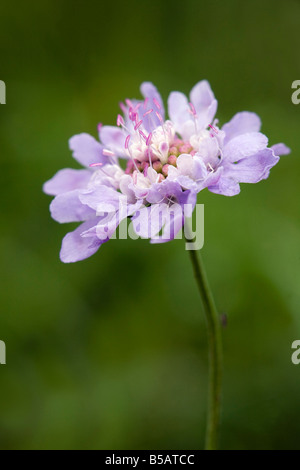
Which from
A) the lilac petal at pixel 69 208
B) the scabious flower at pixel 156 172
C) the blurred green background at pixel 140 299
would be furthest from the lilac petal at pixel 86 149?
the blurred green background at pixel 140 299

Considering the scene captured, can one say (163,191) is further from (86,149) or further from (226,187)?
(86,149)

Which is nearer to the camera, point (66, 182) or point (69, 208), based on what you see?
point (69, 208)

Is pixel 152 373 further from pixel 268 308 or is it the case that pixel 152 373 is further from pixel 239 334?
pixel 268 308

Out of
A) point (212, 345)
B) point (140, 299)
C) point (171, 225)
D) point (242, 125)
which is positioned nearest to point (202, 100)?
point (242, 125)

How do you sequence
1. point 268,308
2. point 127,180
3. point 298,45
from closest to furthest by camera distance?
point 127,180 < point 268,308 < point 298,45

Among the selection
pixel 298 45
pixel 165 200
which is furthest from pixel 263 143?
pixel 298 45
